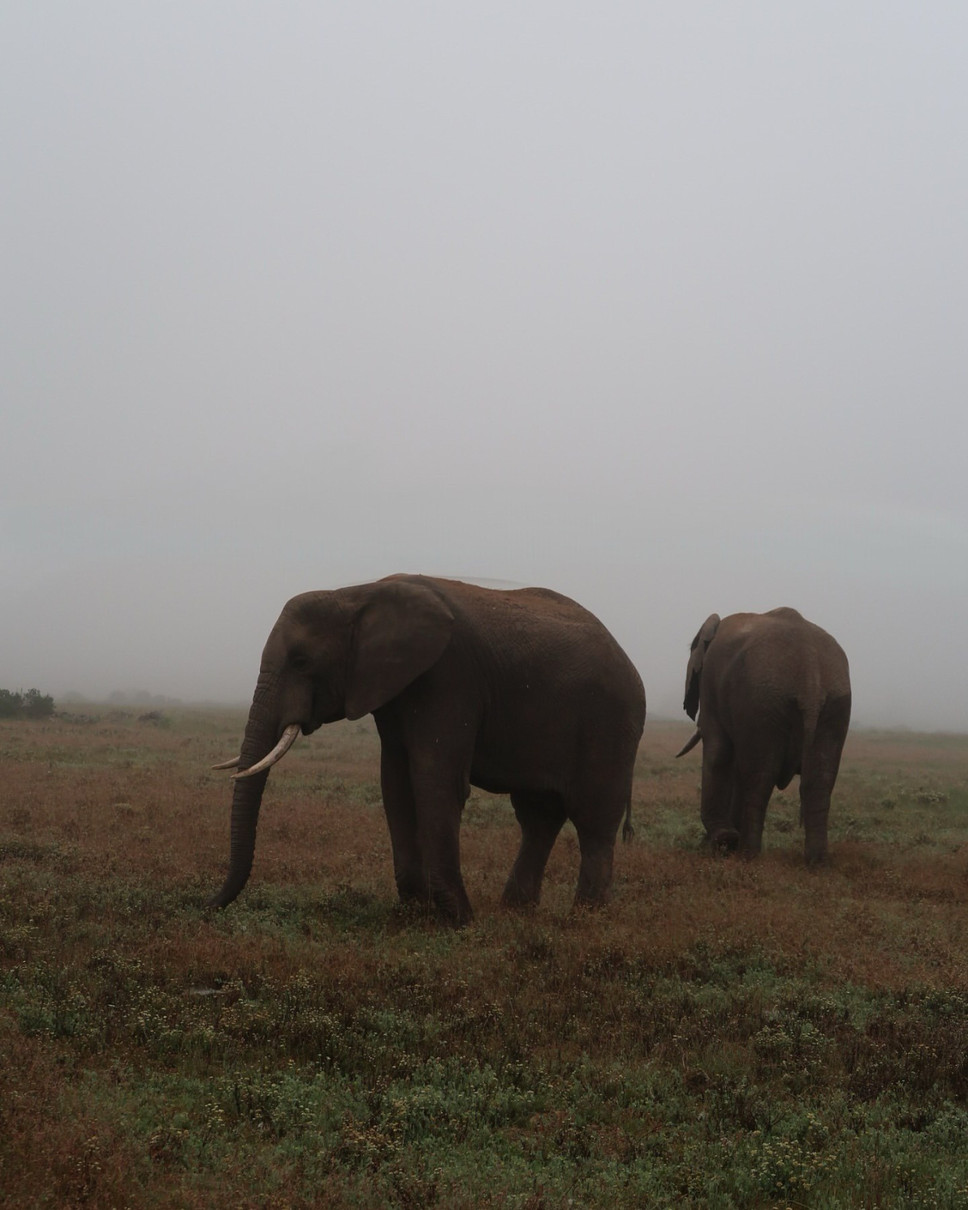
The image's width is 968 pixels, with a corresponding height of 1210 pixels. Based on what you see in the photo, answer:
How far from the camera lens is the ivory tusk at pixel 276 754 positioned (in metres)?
9.79

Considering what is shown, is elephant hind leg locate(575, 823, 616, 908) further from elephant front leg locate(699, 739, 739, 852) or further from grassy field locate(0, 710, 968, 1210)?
elephant front leg locate(699, 739, 739, 852)

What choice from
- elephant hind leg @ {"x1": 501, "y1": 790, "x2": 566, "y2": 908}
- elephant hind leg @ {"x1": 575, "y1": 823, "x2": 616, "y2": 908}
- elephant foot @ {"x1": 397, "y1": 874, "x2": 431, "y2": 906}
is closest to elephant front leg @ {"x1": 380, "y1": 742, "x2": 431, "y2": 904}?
elephant foot @ {"x1": 397, "y1": 874, "x2": 431, "y2": 906}

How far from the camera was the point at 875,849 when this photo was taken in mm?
16906

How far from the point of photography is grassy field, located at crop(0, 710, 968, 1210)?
17.0ft

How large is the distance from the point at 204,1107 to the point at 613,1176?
2011 mm

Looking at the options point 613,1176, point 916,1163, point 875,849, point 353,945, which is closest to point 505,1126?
point 613,1176

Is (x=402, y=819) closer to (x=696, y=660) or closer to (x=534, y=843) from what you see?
(x=534, y=843)

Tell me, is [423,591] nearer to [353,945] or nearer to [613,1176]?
[353,945]

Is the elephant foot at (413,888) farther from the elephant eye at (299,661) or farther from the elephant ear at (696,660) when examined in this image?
the elephant ear at (696,660)

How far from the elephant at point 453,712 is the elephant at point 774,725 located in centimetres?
435

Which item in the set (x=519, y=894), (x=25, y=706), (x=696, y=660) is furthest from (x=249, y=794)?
(x=25, y=706)

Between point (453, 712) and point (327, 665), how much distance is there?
1224mm

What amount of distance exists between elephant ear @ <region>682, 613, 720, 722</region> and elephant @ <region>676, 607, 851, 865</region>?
4.30 ft

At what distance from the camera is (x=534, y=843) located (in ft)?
38.4
